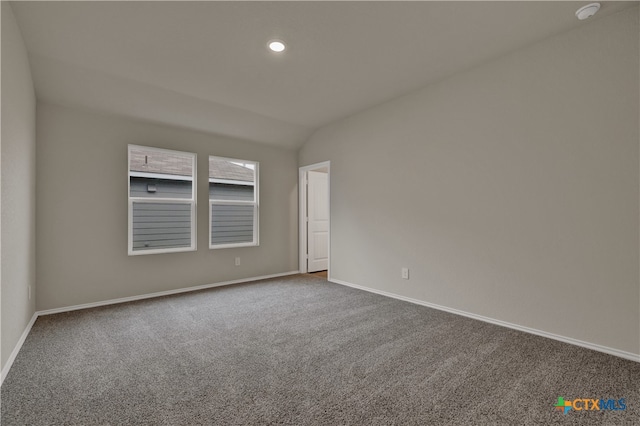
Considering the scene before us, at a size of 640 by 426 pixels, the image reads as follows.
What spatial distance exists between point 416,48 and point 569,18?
1146 mm

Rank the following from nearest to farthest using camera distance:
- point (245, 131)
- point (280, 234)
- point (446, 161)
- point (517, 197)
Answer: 1. point (517, 197)
2. point (446, 161)
3. point (245, 131)
4. point (280, 234)

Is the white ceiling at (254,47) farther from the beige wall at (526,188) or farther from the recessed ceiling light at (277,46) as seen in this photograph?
the beige wall at (526,188)

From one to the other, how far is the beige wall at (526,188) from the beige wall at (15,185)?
3601 mm

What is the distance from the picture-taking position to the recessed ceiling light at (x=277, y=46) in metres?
2.60

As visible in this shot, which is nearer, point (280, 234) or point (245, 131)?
point (245, 131)

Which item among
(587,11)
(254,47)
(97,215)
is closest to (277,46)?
(254,47)

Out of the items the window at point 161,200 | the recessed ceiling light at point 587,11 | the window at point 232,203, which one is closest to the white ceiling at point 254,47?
the recessed ceiling light at point 587,11

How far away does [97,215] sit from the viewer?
365cm

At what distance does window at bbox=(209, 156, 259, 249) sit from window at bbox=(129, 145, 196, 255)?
32 centimetres

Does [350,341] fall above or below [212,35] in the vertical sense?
below

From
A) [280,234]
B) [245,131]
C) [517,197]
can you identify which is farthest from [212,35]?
[280,234]

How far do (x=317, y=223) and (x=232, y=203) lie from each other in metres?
1.70

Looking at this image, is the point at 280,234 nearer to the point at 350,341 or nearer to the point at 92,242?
the point at 92,242

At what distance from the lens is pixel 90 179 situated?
360cm
